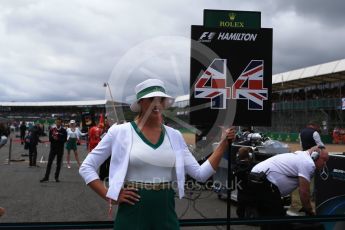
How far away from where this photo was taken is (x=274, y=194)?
5.48 metres

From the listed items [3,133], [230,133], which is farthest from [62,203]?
[230,133]

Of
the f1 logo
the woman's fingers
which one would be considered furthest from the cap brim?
the f1 logo

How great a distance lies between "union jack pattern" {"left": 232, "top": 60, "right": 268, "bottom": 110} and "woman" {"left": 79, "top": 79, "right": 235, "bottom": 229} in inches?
72.3

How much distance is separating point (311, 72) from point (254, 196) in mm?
33660

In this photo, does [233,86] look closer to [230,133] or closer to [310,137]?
[230,133]

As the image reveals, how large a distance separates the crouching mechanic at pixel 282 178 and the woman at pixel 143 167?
282 cm

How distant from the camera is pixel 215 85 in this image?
5590 mm

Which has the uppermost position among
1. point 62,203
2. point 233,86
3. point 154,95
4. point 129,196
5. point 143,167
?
point 233,86

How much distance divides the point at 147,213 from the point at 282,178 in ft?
10.7

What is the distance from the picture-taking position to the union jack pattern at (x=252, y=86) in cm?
499

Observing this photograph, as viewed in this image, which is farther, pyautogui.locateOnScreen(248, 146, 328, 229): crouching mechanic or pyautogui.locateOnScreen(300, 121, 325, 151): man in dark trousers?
pyautogui.locateOnScreen(300, 121, 325, 151): man in dark trousers

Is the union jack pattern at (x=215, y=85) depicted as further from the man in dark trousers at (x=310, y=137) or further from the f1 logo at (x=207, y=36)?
the man in dark trousers at (x=310, y=137)

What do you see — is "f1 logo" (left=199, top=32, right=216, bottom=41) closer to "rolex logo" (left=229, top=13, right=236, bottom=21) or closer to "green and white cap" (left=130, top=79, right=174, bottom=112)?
"rolex logo" (left=229, top=13, right=236, bottom=21)

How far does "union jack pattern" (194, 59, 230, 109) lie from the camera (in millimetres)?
5230
